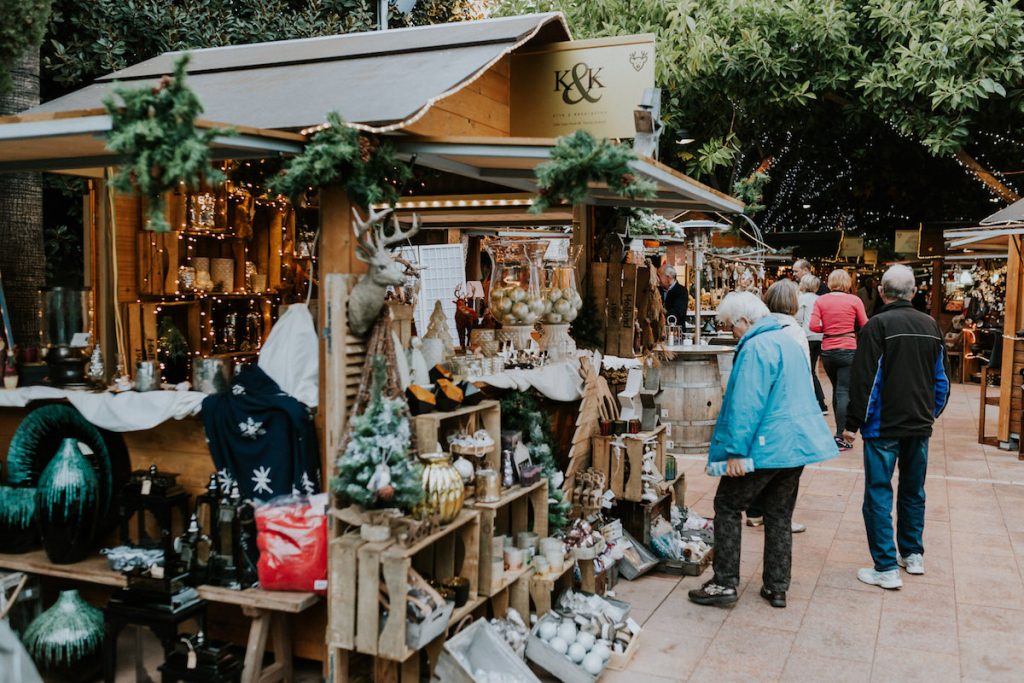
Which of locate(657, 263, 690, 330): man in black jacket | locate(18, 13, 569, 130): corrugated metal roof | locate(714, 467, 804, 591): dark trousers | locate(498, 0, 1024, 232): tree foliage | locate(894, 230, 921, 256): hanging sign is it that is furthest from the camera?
locate(894, 230, 921, 256): hanging sign

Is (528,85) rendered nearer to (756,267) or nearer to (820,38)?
(820,38)

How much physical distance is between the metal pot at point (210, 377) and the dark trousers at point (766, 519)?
8.43 feet

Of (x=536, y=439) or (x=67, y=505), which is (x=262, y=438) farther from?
(x=536, y=439)

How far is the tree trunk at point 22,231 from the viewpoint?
6.24 metres

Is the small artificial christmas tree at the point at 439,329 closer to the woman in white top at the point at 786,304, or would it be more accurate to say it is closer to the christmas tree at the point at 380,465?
the christmas tree at the point at 380,465

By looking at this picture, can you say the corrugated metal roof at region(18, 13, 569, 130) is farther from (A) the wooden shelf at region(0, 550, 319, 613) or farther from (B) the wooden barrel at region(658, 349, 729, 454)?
(B) the wooden barrel at region(658, 349, 729, 454)

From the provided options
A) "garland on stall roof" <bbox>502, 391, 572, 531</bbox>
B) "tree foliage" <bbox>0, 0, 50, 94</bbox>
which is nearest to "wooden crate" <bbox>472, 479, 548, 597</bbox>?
"garland on stall roof" <bbox>502, 391, 572, 531</bbox>

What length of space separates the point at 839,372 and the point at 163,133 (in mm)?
7545

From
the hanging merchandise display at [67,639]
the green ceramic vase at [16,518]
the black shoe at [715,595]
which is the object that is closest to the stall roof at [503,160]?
the black shoe at [715,595]

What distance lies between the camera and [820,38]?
10.6 m

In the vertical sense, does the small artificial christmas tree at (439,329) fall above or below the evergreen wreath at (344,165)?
below

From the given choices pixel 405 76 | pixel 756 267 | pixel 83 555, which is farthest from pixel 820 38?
pixel 83 555

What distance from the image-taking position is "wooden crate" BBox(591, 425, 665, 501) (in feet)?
16.9

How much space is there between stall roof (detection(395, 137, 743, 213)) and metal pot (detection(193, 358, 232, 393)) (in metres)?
1.33
